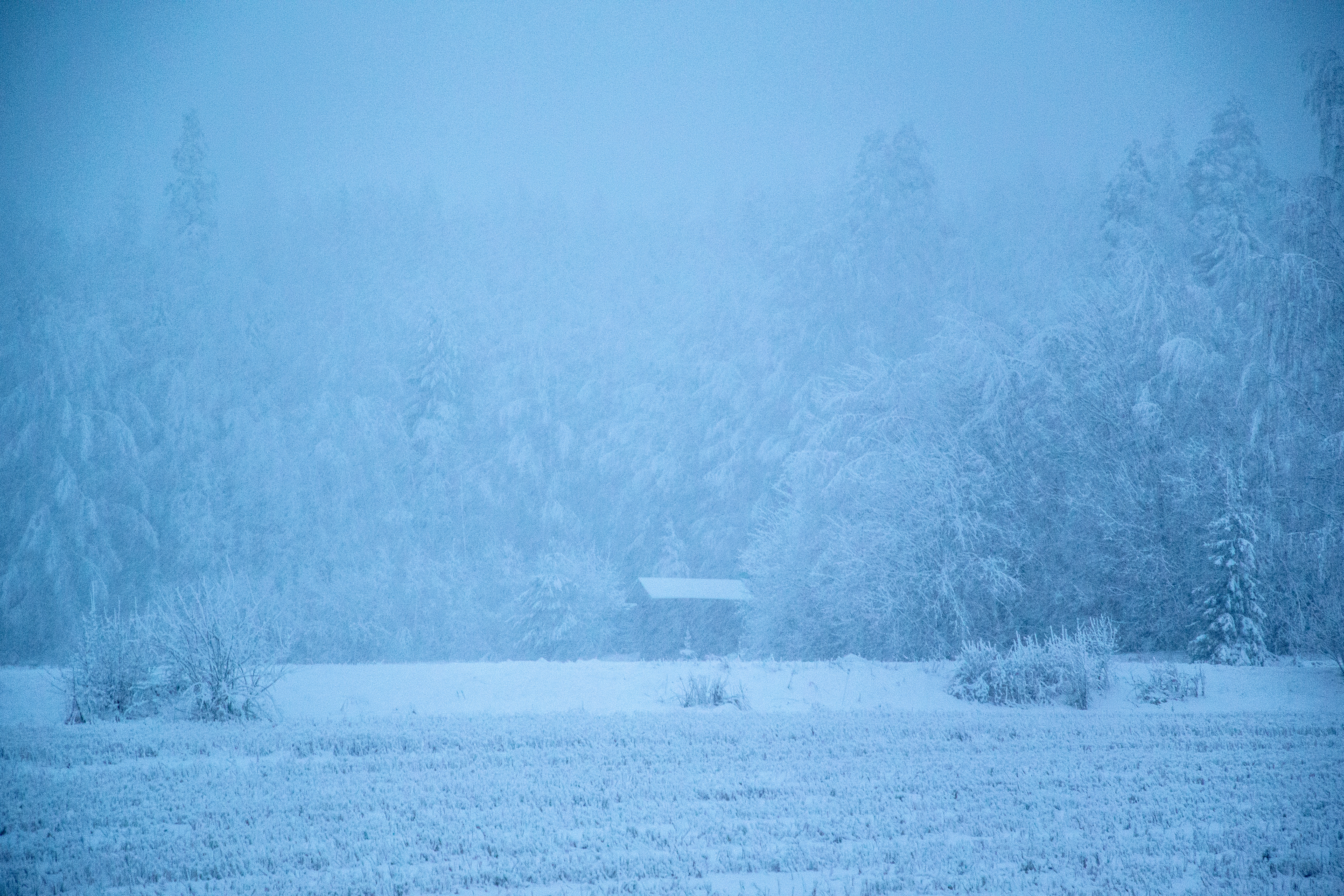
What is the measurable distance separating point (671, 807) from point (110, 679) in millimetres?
7205

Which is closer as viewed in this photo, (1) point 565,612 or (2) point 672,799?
(2) point 672,799

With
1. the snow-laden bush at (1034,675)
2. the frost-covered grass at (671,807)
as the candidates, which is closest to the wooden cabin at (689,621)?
the snow-laden bush at (1034,675)

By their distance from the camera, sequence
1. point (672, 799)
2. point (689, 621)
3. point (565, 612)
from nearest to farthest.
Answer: point (672, 799) → point (689, 621) → point (565, 612)

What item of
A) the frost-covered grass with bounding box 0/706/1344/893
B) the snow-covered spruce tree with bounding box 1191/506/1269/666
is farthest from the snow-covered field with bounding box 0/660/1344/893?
the snow-covered spruce tree with bounding box 1191/506/1269/666

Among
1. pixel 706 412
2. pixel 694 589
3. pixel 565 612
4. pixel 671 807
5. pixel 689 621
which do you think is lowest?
pixel 689 621

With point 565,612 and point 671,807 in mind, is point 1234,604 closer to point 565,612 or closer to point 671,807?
point 671,807

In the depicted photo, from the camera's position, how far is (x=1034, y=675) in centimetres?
1165

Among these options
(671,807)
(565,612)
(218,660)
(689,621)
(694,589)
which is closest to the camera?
(671,807)

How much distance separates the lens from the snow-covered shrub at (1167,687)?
11.4 m

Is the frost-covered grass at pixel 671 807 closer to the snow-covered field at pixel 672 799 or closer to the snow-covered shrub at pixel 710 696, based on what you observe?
the snow-covered field at pixel 672 799

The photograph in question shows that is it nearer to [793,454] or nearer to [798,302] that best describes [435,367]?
[798,302]

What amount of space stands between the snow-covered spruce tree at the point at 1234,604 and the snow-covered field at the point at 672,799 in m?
4.69

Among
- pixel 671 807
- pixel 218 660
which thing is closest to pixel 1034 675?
pixel 671 807

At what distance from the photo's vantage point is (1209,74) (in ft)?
139
